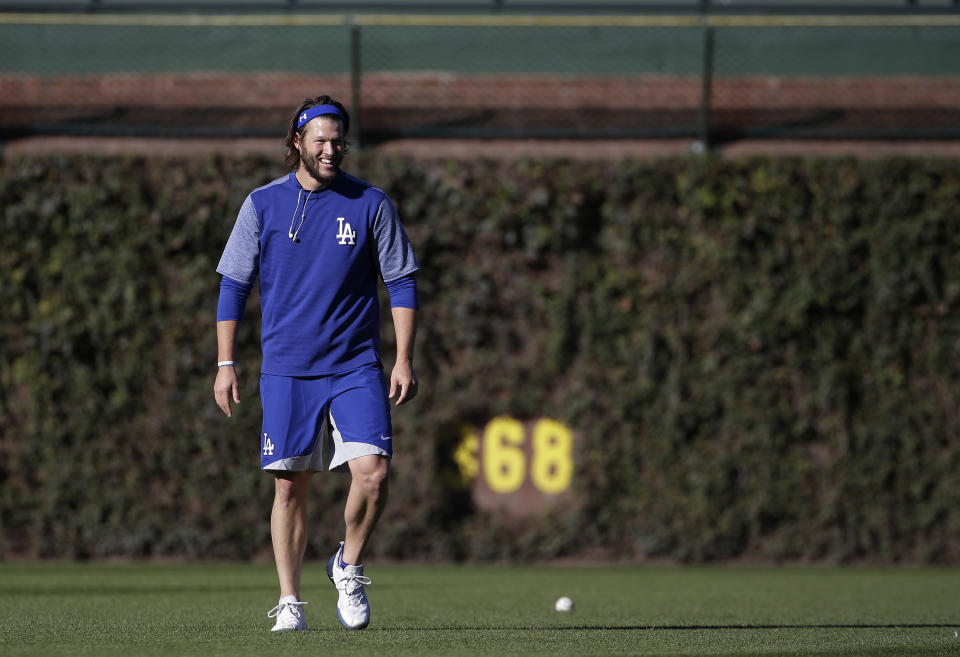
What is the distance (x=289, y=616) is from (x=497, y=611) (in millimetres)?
1734

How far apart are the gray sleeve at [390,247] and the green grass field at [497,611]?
146 centimetres

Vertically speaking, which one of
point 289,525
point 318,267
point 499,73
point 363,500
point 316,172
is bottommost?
point 289,525

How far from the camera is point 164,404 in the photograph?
10.3 meters

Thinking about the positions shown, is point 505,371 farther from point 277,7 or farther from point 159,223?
point 277,7

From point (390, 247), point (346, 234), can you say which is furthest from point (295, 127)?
point (390, 247)

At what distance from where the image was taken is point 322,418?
5.41m

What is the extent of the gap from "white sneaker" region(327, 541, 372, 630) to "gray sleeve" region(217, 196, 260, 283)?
1.21 m

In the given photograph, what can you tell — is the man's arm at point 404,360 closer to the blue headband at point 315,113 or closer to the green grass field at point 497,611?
the blue headband at point 315,113

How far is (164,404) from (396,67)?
3.57 meters

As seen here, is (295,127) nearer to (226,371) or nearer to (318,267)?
(318,267)

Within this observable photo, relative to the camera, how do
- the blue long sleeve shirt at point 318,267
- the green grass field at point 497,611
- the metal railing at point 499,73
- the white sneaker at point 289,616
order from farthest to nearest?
the metal railing at point 499,73 → the blue long sleeve shirt at point 318,267 → the white sneaker at point 289,616 → the green grass field at point 497,611

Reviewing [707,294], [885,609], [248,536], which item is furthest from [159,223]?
[885,609]

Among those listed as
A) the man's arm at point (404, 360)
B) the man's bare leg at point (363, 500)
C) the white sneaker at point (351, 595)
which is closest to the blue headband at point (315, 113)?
the man's arm at point (404, 360)

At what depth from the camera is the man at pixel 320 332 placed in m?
5.33
